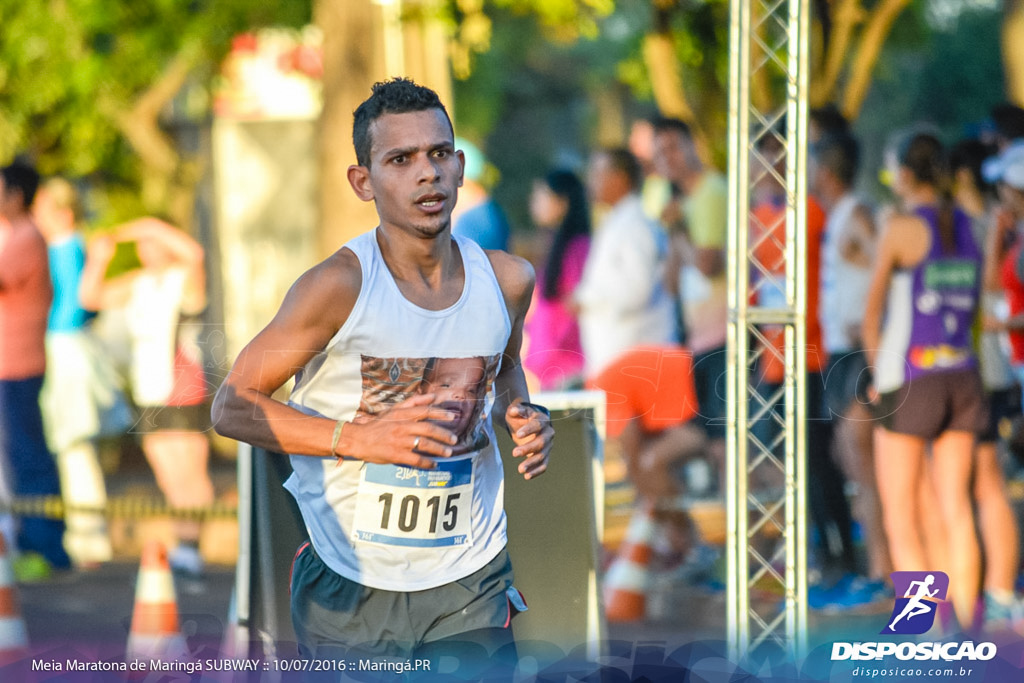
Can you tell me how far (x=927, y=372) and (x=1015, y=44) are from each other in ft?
18.4

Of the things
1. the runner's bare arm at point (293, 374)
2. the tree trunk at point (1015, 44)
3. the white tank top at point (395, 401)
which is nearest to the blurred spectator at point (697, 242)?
the white tank top at point (395, 401)

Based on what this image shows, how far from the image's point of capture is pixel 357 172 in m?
3.40

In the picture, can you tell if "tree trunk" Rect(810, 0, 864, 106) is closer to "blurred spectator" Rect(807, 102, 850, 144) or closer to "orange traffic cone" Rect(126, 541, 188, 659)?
"blurred spectator" Rect(807, 102, 850, 144)

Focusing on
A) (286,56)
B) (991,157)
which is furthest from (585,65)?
(991,157)

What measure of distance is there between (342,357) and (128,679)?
6.17 feet

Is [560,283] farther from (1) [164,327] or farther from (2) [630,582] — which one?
(1) [164,327]

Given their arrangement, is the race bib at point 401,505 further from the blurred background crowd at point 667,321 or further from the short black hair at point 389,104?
the blurred background crowd at point 667,321

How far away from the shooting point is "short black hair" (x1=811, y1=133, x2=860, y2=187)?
22.7ft

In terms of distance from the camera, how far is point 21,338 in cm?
746

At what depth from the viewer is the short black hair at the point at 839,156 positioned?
6.91 meters

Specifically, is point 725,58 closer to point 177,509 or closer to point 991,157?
point 991,157

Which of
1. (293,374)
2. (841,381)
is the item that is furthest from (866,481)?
(293,374)

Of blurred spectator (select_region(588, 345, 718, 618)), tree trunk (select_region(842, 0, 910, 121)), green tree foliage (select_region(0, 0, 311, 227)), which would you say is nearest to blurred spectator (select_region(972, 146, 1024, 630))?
blurred spectator (select_region(588, 345, 718, 618))

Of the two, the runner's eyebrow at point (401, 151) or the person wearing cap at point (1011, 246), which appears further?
the person wearing cap at point (1011, 246)
